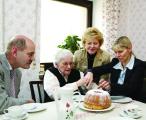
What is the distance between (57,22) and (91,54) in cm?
133

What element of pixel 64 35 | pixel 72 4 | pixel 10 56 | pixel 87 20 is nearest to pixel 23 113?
pixel 10 56

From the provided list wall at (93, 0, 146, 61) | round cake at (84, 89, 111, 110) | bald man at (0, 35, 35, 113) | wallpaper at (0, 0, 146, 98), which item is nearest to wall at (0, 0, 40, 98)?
wallpaper at (0, 0, 146, 98)

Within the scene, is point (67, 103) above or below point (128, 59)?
below

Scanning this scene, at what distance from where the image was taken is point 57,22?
13.2 ft

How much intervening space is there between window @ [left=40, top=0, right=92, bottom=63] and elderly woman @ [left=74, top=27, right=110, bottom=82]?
100 centimetres

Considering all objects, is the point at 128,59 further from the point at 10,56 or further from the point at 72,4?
the point at 72,4

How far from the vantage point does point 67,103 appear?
56.0 inches

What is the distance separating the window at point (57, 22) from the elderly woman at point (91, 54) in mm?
996

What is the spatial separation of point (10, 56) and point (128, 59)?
3.72 ft

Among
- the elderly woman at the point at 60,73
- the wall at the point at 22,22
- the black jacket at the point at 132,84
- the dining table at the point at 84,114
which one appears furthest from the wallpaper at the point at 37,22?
the dining table at the point at 84,114

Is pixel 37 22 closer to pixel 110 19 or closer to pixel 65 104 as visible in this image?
pixel 110 19

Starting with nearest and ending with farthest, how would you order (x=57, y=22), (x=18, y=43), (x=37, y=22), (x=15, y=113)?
1. (x=15, y=113)
2. (x=18, y=43)
3. (x=37, y=22)
4. (x=57, y=22)

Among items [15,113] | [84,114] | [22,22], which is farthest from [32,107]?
[22,22]

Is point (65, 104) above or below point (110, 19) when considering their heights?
below
